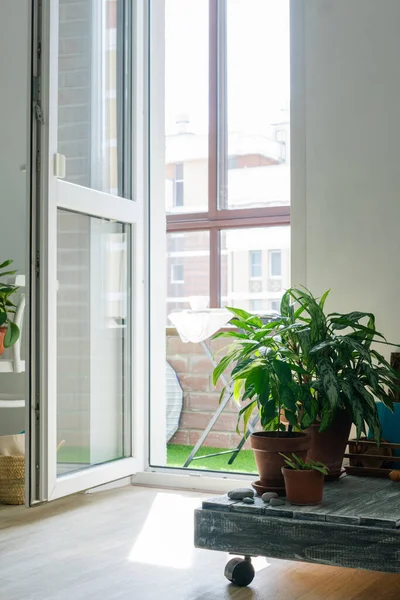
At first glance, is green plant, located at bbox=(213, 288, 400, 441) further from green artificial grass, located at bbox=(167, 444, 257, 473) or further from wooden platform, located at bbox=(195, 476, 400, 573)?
green artificial grass, located at bbox=(167, 444, 257, 473)

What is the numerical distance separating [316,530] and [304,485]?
0.52 feet

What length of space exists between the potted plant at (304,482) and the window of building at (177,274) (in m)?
3.24

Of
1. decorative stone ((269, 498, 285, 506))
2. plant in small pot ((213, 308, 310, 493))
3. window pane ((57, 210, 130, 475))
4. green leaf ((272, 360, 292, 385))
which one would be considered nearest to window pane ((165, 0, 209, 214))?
Result: window pane ((57, 210, 130, 475))

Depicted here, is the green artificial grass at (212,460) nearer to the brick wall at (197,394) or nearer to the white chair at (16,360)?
the brick wall at (197,394)

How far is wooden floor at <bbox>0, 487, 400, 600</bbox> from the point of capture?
229cm

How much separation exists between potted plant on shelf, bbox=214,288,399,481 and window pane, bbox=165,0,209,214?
268 centimetres

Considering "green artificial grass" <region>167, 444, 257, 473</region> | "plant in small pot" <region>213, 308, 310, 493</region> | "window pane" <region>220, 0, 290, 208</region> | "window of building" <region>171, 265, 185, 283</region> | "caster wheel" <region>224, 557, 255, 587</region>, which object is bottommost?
"green artificial grass" <region>167, 444, 257, 473</region>

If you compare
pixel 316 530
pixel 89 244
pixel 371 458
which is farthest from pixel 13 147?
pixel 316 530

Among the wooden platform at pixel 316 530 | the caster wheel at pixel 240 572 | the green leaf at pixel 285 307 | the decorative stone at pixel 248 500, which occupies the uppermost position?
the green leaf at pixel 285 307

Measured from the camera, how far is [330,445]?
106 inches

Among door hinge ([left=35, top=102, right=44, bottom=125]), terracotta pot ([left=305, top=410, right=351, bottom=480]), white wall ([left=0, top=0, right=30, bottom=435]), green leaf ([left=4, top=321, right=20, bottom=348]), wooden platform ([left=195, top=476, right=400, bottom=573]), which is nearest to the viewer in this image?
wooden platform ([left=195, top=476, right=400, bottom=573])

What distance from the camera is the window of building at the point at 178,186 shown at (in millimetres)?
5453

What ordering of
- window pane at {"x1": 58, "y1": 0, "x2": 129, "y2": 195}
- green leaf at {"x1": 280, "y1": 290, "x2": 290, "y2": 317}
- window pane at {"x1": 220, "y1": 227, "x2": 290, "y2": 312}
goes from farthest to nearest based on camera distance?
window pane at {"x1": 220, "y1": 227, "x2": 290, "y2": 312}, window pane at {"x1": 58, "y1": 0, "x2": 129, "y2": 195}, green leaf at {"x1": 280, "y1": 290, "x2": 290, "y2": 317}

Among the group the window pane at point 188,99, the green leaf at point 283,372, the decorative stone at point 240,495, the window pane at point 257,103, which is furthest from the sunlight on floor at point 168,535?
the window pane at point 188,99
